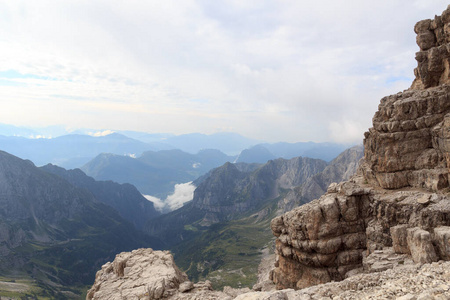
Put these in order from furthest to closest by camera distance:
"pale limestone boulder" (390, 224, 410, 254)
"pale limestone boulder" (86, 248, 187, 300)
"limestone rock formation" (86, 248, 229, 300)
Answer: "pale limestone boulder" (86, 248, 187, 300), "limestone rock formation" (86, 248, 229, 300), "pale limestone boulder" (390, 224, 410, 254)

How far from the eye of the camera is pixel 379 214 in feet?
147

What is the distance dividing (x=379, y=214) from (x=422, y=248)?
1387cm

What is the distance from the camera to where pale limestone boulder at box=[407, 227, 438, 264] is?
30.3 metres

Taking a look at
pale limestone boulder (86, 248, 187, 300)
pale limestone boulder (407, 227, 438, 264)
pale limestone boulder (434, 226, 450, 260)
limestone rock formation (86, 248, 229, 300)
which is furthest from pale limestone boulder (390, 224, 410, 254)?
pale limestone boulder (86, 248, 187, 300)

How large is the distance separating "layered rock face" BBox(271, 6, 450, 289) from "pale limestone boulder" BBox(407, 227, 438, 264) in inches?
164

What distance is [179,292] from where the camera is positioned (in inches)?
1563

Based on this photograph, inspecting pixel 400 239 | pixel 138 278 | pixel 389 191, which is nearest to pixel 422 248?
pixel 400 239

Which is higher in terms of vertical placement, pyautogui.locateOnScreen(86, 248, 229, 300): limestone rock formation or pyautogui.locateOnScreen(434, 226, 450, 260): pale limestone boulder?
pyautogui.locateOnScreen(434, 226, 450, 260): pale limestone boulder

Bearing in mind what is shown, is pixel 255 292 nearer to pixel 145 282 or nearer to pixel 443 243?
pixel 145 282

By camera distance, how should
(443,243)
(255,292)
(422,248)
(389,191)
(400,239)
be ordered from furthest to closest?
(389,191) → (400,239) → (255,292) → (422,248) → (443,243)

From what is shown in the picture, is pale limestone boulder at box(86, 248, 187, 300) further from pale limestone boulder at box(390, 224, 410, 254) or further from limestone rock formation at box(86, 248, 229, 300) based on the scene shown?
pale limestone boulder at box(390, 224, 410, 254)

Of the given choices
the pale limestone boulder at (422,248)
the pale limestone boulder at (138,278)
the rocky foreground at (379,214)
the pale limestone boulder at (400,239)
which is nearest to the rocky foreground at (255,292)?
the pale limestone boulder at (138,278)

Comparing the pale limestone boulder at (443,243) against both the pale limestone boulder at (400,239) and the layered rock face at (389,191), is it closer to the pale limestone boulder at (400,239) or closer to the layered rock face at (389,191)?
the pale limestone boulder at (400,239)

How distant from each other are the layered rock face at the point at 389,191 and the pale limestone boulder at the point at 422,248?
417 cm
